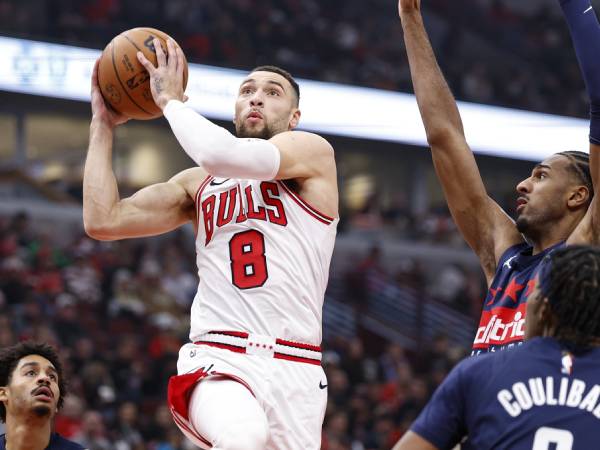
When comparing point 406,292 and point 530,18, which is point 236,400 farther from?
point 530,18

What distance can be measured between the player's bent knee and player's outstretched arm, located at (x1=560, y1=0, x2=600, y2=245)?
137 centimetres

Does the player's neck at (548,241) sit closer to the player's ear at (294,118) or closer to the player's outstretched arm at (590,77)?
the player's outstretched arm at (590,77)

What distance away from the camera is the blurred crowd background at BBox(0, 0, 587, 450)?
1220 centimetres

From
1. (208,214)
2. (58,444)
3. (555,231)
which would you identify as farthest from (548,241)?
(58,444)

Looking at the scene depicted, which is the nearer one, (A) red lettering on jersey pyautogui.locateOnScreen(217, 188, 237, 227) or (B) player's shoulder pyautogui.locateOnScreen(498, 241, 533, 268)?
(B) player's shoulder pyautogui.locateOnScreen(498, 241, 533, 268)

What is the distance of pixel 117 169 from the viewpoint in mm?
18812

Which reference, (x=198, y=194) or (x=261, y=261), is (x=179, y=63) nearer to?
(x=198, y=194)

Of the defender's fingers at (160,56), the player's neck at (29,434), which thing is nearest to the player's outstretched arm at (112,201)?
the defender's fingers at (160,56)

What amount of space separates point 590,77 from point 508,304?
921 millimetres

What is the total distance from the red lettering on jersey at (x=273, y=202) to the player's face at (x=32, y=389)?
6.25 feet

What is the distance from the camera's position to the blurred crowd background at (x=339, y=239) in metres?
12.2

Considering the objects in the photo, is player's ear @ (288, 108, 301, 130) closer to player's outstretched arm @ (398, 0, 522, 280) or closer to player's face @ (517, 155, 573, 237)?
player's outstretched arm @ (398, 0, 522, 280)

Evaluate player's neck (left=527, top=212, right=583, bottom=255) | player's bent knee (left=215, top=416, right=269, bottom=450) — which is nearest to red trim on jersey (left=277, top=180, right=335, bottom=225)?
player's neck (left=527, top=212, right=583, bottom=255)

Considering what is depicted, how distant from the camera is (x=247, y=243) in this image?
14.9ft
